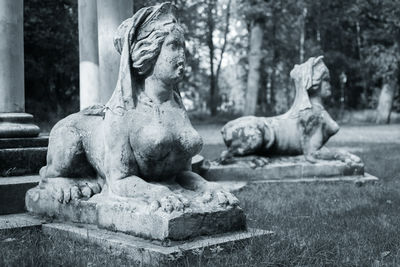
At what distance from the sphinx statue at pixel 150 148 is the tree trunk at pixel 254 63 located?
23845 millimetres

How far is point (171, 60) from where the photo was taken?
4664 mm

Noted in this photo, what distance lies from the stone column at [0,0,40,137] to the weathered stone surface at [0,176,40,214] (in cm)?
170

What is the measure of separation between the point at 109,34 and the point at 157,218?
5.09m

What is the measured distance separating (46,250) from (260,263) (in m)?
1.67

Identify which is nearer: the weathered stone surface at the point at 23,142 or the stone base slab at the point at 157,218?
the stone base slab at the point at 157,218

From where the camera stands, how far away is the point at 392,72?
103ft

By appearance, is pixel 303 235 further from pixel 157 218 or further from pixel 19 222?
pixel 19 222

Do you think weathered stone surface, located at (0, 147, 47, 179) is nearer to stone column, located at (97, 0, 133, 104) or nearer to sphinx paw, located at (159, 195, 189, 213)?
stone column, located at (97, 0, 133, 104)

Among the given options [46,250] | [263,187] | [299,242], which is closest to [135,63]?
[46,250]

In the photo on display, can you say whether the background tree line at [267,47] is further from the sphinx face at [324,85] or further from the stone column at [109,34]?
the stone column at [109,34]

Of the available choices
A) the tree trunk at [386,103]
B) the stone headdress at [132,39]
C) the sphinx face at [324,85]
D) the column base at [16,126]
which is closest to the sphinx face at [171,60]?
the stone headdress at [132,39]

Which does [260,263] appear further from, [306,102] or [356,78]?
[356,78]

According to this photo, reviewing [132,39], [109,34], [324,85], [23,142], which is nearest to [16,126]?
[23,142]

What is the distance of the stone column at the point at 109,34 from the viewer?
8586 mm
